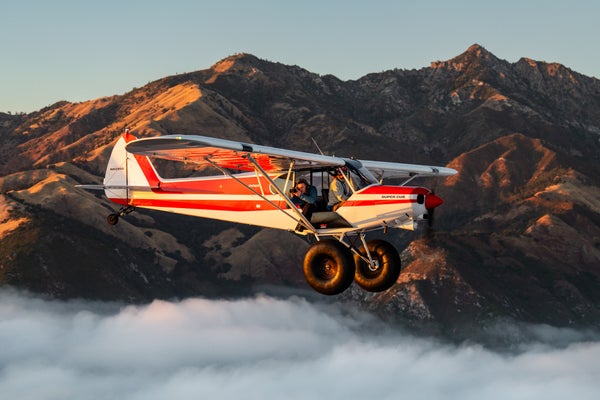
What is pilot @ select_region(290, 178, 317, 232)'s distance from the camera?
31.1m

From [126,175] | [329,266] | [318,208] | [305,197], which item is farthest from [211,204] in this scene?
[329,266]

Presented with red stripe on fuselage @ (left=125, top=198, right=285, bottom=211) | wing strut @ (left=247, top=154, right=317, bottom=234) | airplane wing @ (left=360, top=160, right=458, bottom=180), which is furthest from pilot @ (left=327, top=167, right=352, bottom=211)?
airplane wing @ (left=360, top=160, right=458, bottom=180)

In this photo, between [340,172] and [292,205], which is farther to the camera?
[340,172]

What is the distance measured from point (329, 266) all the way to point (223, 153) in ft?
18.8

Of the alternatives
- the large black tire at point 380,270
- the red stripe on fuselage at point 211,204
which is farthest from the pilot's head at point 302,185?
the large black tire at point 380,270

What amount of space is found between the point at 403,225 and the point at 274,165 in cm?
556

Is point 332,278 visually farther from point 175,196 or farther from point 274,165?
point 175,196

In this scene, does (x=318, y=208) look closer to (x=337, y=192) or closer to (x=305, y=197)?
(x=305, y=197)

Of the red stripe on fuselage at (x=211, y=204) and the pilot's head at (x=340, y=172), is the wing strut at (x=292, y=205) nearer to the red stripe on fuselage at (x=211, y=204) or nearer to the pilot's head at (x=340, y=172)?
the red stripe on fuselage at (x=211, y=204)

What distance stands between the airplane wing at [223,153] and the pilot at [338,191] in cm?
52

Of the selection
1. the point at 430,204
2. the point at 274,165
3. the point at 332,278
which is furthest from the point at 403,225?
the point at 274,165

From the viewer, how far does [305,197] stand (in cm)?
3120

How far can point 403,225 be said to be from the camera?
30.1 meters

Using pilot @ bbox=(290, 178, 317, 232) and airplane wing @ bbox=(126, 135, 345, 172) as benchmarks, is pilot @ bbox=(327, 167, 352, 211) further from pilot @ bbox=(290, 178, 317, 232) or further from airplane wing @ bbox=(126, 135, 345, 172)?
pilot @ bbox=(290, 178, 317, 232)
